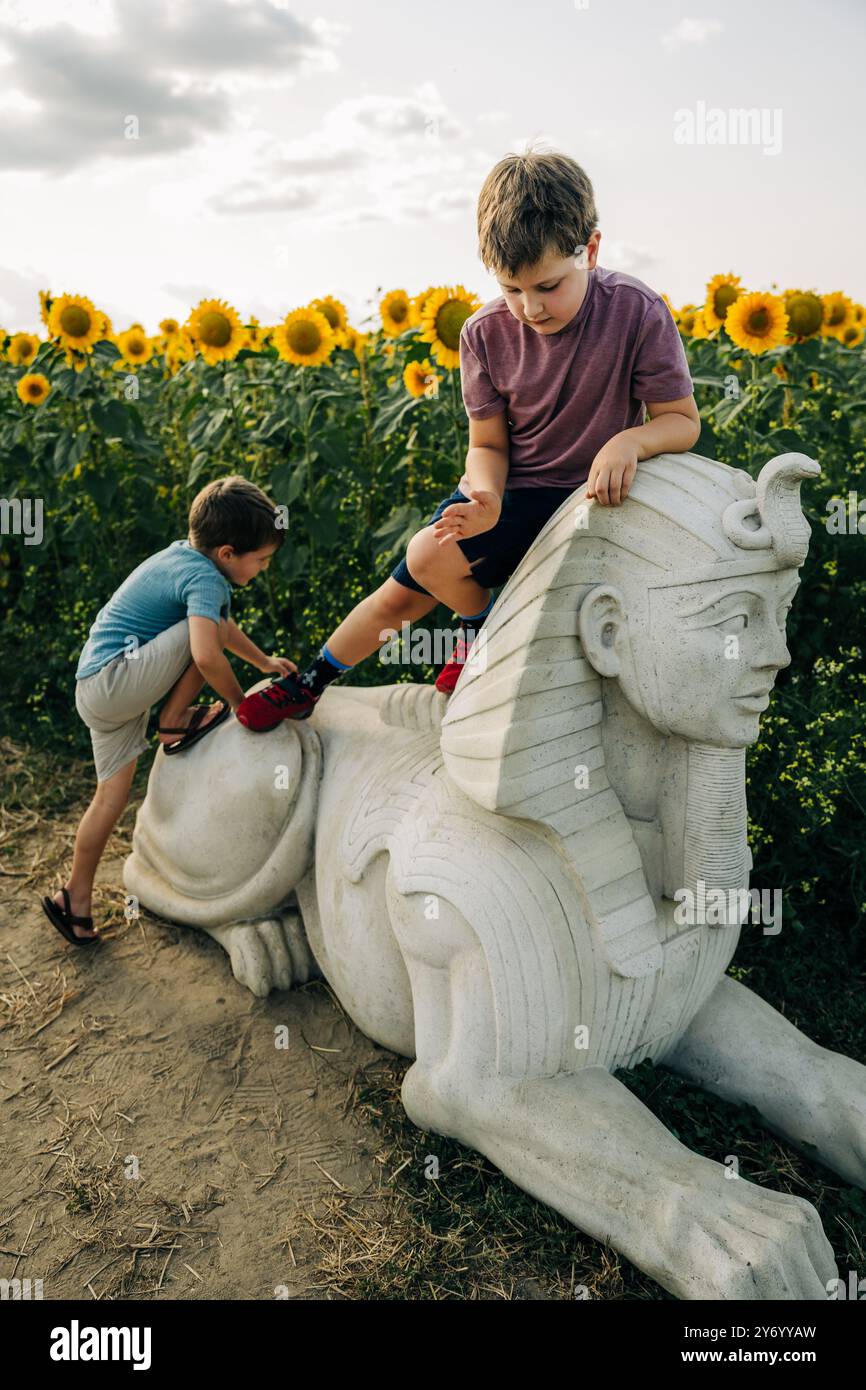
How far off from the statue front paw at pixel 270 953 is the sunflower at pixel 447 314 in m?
2.35

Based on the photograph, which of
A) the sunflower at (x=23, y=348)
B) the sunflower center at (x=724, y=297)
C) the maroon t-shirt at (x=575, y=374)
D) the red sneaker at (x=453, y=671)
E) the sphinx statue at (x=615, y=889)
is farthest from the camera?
the sunflower at (x=23, y=348)

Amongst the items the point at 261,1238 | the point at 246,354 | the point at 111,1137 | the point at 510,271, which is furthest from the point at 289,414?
the point at 261,1238

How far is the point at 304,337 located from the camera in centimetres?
491

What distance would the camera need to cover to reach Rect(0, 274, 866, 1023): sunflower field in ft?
13.9

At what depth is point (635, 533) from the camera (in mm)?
2633

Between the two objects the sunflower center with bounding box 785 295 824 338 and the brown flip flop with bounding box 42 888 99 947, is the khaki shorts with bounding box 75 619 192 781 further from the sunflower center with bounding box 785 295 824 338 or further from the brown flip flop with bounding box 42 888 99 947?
the sunflower center with bounding box 785 295 824 338

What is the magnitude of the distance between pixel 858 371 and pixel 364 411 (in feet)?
9.68

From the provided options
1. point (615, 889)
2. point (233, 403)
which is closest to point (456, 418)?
point (233, 403)

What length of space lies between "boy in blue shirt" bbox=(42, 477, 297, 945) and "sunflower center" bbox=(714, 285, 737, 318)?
2.62 meters

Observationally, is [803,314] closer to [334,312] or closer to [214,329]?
[334,312]

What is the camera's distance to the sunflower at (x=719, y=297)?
208 inches

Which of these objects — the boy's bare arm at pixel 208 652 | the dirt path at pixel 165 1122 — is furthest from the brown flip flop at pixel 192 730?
the dirt path at pixel 165 1122

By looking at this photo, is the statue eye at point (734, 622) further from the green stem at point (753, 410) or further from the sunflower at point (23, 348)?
the sunflower at point (23, 348)

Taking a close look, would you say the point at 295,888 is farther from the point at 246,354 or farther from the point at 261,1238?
the point at 246,354
